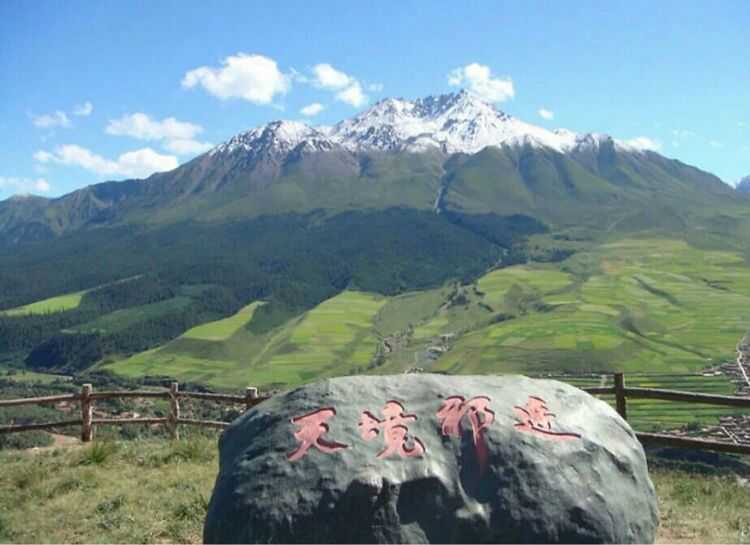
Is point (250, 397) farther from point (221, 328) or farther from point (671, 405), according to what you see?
point (221, 328)

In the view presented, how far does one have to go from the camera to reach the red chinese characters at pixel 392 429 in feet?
20.1

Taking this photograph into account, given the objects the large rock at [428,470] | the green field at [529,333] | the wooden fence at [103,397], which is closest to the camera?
the large rock at [428,470]

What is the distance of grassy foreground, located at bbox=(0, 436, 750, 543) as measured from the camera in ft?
27.1

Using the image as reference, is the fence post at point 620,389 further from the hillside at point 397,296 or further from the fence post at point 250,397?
the hillside at point 397,296

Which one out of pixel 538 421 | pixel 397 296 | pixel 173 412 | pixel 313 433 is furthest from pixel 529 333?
pixel 313 433

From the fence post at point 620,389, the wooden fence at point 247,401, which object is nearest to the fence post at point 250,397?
the wooden fence at point 247,401

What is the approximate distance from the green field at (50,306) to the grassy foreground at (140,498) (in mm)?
116241

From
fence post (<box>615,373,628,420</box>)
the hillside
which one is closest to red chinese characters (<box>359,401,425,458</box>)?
fence post (<box>615,373,628,420</box>)

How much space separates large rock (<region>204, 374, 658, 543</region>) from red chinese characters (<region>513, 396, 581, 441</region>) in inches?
0.5

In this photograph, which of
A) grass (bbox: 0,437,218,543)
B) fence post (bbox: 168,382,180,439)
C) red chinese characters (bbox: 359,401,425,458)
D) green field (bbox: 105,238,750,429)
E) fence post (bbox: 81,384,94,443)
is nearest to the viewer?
Result: red chinese characters (bbox: 359,401,425,458)

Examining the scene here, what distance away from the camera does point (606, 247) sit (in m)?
134

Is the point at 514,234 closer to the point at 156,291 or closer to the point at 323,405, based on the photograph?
the point at 156,291

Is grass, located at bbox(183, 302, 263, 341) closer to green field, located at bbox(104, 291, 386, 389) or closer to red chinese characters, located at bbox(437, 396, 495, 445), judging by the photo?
green field, located at bbox(104, 291, 386, 389)

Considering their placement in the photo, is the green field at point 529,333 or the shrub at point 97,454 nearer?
the shrub at point 97,454
